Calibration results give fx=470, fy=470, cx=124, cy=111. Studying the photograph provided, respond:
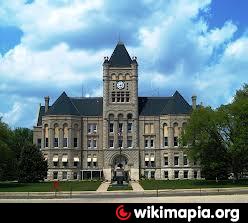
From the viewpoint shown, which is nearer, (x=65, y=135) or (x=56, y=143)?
(x=56, y=143)

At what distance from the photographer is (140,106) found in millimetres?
100125

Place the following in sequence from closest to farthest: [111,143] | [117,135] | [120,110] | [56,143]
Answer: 1. [56,143]
2. [117,135]
3. [111,143]
4. [120,110]

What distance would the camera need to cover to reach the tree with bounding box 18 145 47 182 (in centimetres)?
7788

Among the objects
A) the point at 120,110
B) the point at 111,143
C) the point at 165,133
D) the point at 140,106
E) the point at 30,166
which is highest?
the point at 140,106

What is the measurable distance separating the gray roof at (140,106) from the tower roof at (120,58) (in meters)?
8.95

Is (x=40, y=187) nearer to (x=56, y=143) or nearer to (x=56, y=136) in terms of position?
(x=56, y=143)

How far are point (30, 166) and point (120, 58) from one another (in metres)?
32.0

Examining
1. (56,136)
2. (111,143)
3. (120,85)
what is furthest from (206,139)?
(56,136)

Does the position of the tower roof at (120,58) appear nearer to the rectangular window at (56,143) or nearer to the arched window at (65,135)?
the arched window at (65,135)

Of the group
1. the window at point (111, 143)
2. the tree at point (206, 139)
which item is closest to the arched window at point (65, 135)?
the window at point (111, 143)

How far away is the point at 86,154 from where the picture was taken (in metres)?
96.9

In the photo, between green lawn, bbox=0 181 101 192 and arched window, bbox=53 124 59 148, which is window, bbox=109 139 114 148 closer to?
arched window, bbox=53 124 59 148

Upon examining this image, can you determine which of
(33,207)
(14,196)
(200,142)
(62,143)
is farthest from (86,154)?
(33,207)

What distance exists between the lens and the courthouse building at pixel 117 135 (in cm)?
9425
